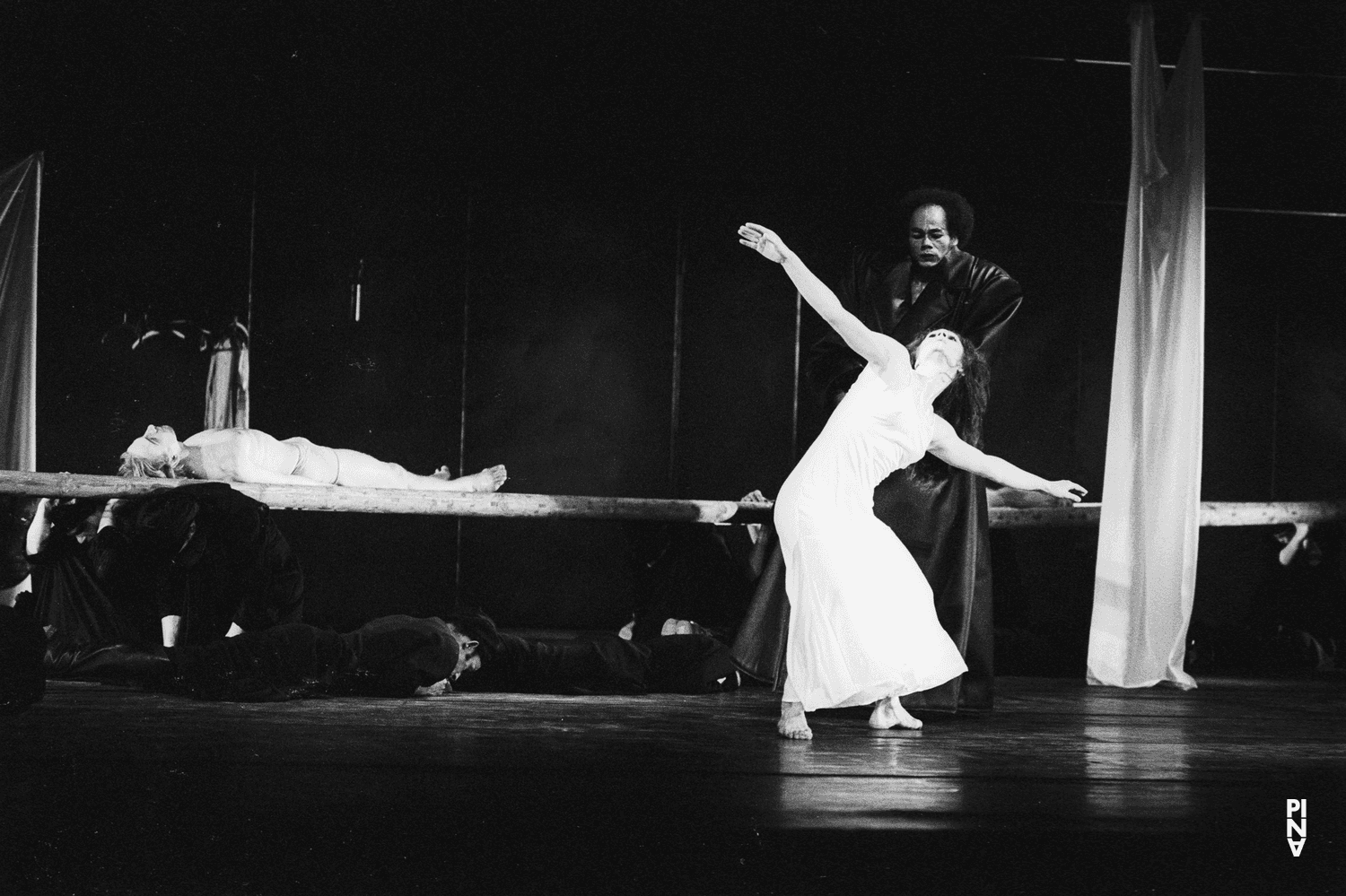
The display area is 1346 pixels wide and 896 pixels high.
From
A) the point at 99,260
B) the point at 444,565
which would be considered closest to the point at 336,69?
the point at 99,260

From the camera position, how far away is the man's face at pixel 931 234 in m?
4.63

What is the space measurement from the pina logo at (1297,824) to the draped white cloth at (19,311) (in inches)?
212

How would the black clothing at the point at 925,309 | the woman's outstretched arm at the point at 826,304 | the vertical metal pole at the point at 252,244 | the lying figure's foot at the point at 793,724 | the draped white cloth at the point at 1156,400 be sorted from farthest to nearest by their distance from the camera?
the vertical metal pole at the point at 252,244 → the draped white cloth at the point at 1156,400 → the black clothing at the point at 925,309 → the woman's outstretched arm at the point at 826,304 → the lying figure's foot at the point at 793,724

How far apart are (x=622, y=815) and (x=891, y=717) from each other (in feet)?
5.25

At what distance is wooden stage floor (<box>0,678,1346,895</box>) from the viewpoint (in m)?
2.29

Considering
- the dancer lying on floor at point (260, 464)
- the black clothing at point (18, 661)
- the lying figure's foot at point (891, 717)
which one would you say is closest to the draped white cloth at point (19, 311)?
the dancer lying on floor at point (260, 464)

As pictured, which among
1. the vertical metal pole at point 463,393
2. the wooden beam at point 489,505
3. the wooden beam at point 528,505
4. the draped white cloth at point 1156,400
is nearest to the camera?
the wooden beam at point 528,505

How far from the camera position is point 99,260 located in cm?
711

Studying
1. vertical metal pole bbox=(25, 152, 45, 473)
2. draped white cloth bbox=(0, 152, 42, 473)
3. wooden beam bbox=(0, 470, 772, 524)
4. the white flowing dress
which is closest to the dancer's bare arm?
the white flowing dress

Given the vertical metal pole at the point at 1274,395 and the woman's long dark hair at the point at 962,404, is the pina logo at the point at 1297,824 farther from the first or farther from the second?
the vertical metal pole at the point at 1274,395

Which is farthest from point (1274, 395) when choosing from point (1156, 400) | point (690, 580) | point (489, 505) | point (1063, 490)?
point (489, 505)

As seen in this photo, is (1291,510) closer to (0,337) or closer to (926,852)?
(926,852)

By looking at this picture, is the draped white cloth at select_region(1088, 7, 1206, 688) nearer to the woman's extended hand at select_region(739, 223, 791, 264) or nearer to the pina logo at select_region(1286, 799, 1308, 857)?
the woman's extended hand at select_region(739, 223, 791, 264)

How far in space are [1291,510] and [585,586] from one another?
Result: 3.70m
